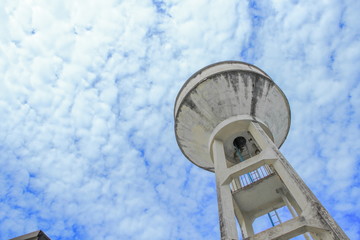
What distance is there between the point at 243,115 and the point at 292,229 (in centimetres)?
486

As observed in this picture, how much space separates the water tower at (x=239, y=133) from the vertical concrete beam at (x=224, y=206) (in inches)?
1.2

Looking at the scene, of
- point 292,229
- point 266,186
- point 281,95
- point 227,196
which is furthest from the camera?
point 281,95

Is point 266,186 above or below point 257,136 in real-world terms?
below

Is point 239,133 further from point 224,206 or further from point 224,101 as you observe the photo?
point 224,206

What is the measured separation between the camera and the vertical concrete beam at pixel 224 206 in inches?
259

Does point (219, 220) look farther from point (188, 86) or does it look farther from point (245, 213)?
point (188, 86)

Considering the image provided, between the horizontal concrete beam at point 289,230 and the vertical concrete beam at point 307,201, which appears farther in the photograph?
the horizontal concrete beam at point 289,230

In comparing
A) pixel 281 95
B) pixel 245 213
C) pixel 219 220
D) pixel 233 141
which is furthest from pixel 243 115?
pixel 219 220

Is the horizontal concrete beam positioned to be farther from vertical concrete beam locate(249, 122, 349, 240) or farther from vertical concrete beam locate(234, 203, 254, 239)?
vertical concrete beam locate(234, 203, 254, 239)

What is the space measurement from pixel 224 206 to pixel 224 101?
4271 mm

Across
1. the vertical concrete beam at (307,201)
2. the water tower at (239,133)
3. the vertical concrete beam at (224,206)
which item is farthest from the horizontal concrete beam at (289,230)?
the water tower at (239,133)

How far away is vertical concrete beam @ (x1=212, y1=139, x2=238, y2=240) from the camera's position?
21.6ft

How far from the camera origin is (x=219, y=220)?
6.95 m

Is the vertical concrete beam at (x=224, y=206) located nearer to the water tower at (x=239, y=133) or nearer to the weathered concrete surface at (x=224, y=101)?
the water tower at (x=239, y=133)
